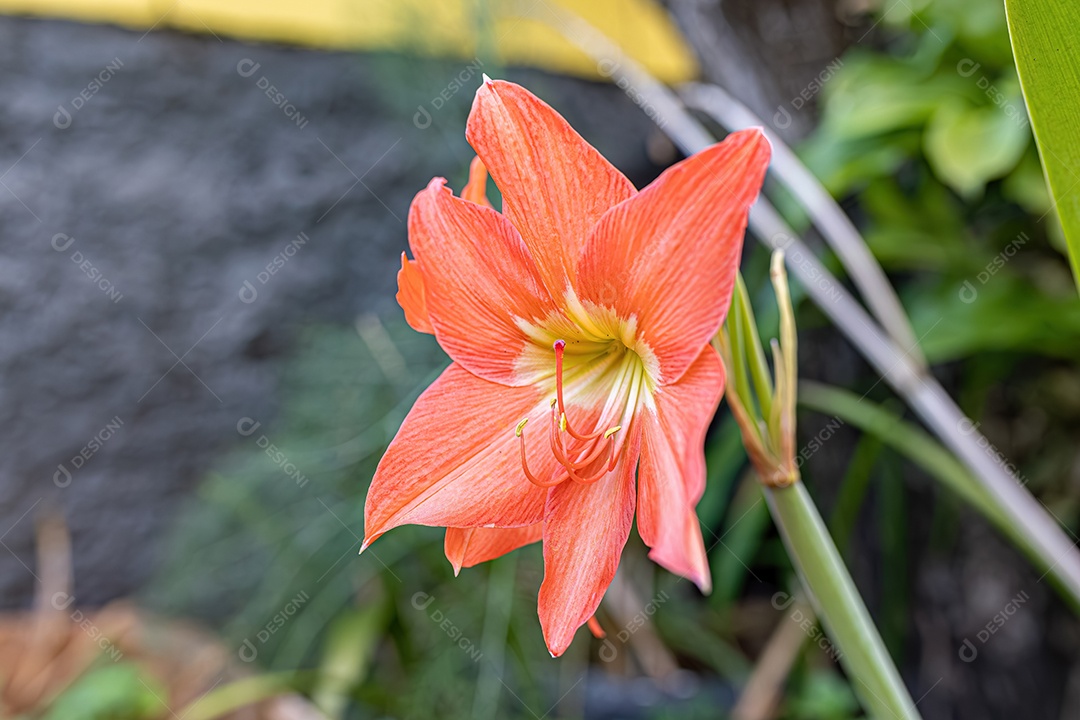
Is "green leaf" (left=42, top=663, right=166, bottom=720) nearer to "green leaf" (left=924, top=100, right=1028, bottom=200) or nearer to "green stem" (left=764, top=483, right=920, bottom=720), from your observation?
"green stem" (left=764, top=483, right=920, bottom=720)

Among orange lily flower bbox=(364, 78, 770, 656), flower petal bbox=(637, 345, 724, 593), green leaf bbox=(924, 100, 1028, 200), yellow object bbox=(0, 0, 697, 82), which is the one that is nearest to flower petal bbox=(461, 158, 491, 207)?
orange lily flower bbox=(364, 78, 770, 656)

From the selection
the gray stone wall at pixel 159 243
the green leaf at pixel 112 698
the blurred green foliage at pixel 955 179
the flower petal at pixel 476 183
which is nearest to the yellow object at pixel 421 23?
the gray stone wall at pixel 159 243

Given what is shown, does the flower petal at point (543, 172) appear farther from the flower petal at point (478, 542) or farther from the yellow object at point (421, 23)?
the yellow object at point (421, 23)

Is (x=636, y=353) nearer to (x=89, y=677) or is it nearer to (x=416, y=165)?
(x=89, y=677)

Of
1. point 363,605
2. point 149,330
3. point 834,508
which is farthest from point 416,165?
point 834,508

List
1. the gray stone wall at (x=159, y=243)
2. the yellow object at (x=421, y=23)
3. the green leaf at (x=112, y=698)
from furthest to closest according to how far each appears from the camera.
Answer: the gray stone wall at (x=159, y=243)
the yellow object at (x=421, y=23)
the green leaf at (x=112, y=698)

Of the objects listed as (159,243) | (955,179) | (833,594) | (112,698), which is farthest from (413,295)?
(159,243)

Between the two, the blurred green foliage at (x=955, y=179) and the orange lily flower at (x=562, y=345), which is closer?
the orange lily flower at (x=562, y=345)
